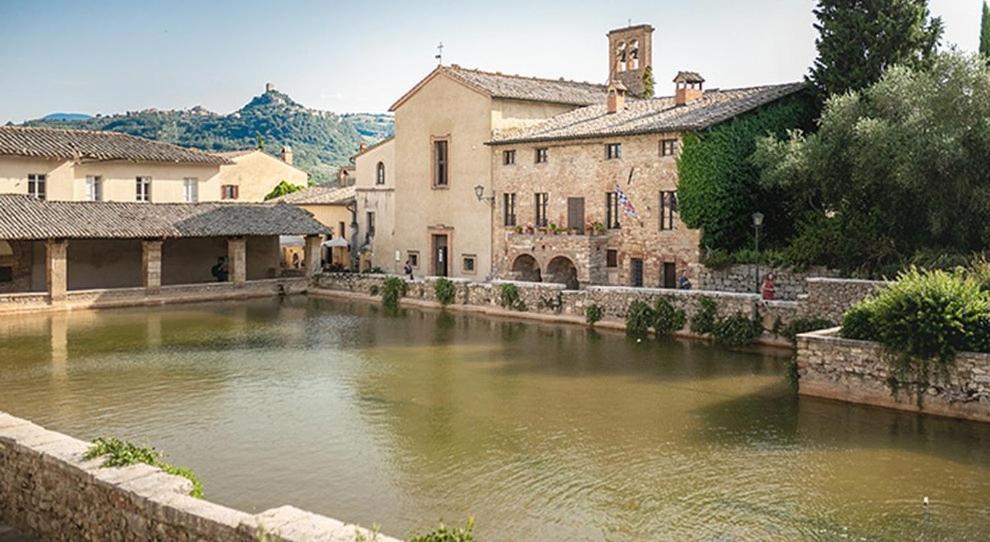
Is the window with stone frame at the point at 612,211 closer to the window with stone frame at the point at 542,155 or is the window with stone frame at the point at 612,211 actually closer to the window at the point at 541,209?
the window at the point at 541,209

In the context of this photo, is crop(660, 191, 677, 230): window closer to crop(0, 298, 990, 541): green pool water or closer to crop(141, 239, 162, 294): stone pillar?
crop(0, 298, 990, 541): green pool water

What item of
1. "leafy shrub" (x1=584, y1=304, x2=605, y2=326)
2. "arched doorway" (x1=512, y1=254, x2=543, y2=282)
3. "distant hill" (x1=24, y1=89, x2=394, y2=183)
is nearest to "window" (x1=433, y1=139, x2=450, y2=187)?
"arched doorway" (x1=512, y1=254, x2=543, y2=282)

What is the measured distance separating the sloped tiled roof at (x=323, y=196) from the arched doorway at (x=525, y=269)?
540 inches

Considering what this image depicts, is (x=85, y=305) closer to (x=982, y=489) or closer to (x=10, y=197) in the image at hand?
(x=10, y=197)

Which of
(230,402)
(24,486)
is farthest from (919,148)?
(24,486)

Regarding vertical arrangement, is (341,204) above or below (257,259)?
above

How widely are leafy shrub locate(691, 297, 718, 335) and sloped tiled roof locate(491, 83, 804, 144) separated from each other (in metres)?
7.45

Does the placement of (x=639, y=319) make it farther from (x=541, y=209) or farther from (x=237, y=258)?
(x=237, y=258)

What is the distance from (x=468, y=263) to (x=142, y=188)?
15.3 metres

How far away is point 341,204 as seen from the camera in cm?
4706

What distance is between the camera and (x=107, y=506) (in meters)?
9.03

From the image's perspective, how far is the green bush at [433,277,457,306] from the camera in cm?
3434

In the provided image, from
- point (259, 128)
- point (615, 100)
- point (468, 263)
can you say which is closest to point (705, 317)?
point (615, 100)

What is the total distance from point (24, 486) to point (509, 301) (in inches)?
902
